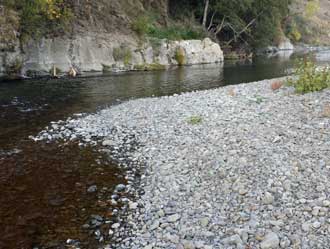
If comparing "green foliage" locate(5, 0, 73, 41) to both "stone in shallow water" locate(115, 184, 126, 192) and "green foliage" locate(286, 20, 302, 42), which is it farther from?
"green foliage" locate(286, 20, 302, 42)

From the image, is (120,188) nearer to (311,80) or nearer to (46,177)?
(46,177)

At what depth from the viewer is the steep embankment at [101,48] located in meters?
27.7

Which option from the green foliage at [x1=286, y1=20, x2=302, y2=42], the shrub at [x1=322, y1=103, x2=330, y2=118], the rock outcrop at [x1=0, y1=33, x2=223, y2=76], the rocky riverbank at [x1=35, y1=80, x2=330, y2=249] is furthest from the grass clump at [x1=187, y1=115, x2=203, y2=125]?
the green foliage at [x1=286, y1=20, x2=302, y2=42]

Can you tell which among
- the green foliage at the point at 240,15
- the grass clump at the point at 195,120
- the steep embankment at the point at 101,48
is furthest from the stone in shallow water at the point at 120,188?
the green foliage at the point at 240,15

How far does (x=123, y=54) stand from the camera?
33.9 meters

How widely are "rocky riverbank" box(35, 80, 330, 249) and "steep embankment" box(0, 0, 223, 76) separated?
14735 mm

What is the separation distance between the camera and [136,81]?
26.9 m

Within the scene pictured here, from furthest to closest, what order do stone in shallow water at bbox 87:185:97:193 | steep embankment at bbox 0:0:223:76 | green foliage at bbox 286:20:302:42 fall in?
green foliage at bbox 286:20:302:42 → steep embankment at bbox 0:0:223:76 → stone in shallow water at bbox 87:185:97:193

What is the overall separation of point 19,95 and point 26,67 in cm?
779

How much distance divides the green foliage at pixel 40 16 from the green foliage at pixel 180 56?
1221 centimetres

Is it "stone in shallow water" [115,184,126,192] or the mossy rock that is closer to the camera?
"stone in shallow water" [115,184,126,192]

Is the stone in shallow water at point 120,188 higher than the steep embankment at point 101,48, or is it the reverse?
the steep embankment at point 101,48

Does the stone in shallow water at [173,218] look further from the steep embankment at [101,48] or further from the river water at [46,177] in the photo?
the steep embankment at [101,48]

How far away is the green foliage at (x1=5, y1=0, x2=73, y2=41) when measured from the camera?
26391mm
